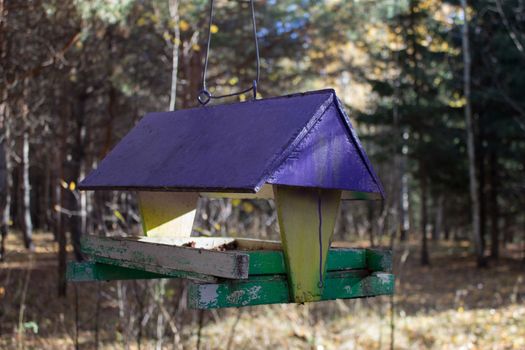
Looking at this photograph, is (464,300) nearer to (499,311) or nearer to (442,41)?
(499,311)

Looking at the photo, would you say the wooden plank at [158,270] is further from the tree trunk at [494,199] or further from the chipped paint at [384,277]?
the tree trunk at [494,199]

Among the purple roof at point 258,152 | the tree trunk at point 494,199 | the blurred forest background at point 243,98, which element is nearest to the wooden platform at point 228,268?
the purple roof at point 258,152

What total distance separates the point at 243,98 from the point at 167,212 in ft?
12.3

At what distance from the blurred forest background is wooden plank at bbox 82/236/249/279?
177 cm

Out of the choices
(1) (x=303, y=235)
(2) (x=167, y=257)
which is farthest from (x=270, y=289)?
(2) (x=167, y=257)

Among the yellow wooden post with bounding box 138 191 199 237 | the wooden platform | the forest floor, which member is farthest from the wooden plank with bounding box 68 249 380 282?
the forest floor

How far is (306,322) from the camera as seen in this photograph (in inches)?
299

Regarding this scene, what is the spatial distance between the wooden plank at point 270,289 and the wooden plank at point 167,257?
3.0 inches

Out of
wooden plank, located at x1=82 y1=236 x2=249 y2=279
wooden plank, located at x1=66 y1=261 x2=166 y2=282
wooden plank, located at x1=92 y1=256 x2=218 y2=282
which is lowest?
wooden plank, located at x1=66 y1=261 x2=166 y2=282

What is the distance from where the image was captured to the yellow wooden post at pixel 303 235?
2164mm

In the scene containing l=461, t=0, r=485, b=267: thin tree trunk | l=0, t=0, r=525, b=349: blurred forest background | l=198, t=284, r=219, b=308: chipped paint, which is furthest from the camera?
l=461, t=0, r=485, b=267: thin tree trunk

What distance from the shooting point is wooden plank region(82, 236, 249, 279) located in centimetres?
195

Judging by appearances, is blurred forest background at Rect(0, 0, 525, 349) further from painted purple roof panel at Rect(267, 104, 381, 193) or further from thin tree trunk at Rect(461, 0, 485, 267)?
painted purple roof panel at Rect(267, 104, 381, 193)

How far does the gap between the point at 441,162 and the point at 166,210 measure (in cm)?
Answer: 1439
